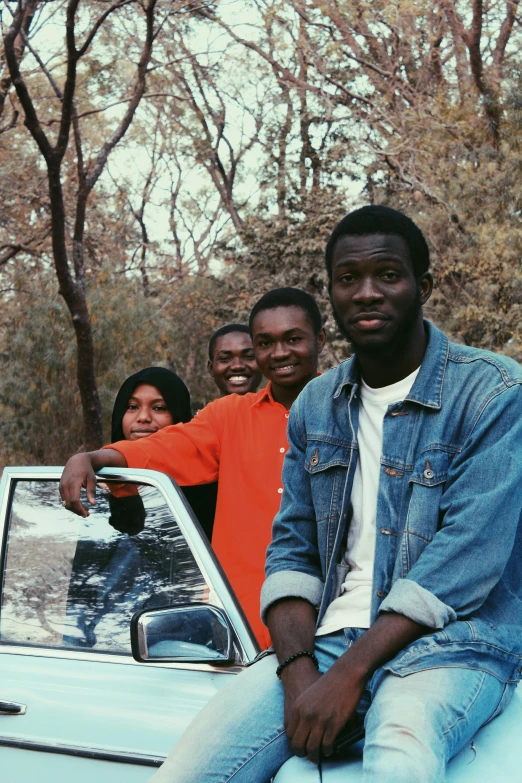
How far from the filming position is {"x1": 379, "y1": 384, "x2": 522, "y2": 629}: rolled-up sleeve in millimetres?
1818

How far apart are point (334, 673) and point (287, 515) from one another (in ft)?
1.66

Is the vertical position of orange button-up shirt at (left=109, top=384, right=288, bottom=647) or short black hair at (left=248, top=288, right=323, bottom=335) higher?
short black hair at (left=248, top=288, right=323, bottom=335)

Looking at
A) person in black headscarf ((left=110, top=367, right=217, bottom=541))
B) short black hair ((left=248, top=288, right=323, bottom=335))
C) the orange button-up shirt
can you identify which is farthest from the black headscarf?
the orange button-up shirt

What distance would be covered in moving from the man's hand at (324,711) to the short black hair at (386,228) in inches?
36.7

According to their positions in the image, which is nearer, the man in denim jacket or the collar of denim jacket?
the man in denim jacket

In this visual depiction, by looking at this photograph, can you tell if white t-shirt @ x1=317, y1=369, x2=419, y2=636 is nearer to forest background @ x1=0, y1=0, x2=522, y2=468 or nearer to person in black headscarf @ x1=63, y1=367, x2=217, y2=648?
person in black headscarf @ x1=63, y1=367, x2=217, y2=648

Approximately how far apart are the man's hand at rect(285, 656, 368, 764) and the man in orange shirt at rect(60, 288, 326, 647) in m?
0.70

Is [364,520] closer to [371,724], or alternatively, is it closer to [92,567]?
[371,724]

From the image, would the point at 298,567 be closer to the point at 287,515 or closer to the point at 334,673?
the point at 287,515

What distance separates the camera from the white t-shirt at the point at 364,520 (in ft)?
6.65

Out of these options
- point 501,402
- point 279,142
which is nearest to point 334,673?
point 501,402

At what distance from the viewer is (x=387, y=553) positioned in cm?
197

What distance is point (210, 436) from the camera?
9.91 ft

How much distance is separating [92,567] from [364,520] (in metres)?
0.85
